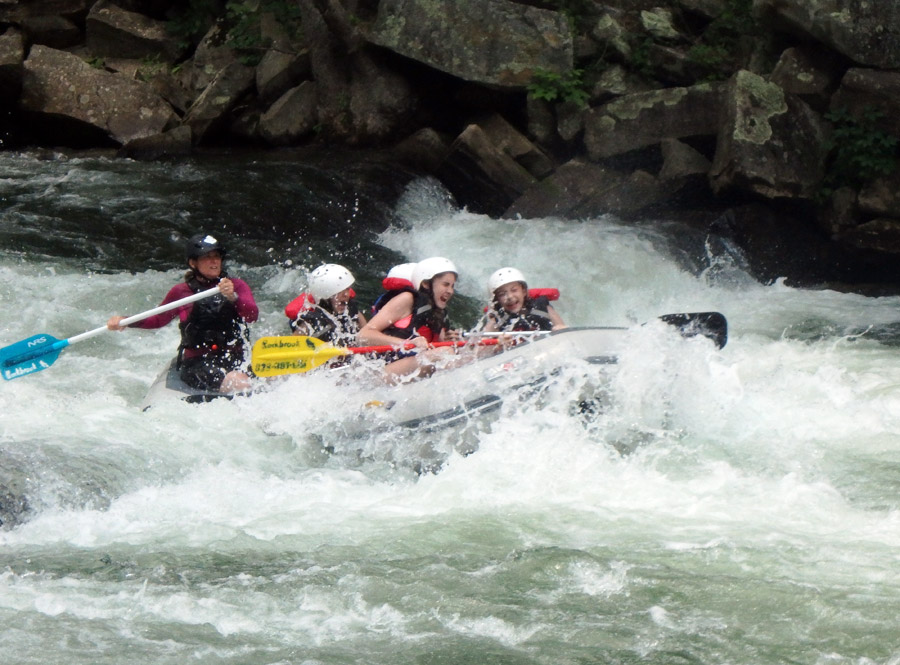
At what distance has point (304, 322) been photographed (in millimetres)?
6754

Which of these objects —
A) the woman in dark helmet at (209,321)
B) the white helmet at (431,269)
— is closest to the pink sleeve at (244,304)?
the woman in dark helmet at (209,321)

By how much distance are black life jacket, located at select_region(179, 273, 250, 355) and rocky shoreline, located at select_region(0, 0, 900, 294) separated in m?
5.01

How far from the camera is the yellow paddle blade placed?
6.32m

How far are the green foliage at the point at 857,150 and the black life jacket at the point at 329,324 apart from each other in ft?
18.8

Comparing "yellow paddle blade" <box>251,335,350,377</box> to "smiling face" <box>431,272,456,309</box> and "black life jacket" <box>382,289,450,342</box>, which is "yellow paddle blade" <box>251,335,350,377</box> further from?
"smiling face" <box>431,272,456,309</box>

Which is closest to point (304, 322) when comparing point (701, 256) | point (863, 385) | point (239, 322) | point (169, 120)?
point (239, 322)

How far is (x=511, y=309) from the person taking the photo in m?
6.73

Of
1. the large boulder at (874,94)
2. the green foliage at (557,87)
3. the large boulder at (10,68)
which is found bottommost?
the large boulder at (10,68)

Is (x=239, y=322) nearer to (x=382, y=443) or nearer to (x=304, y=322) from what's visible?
(x=304, y=322)

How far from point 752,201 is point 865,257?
118 centimetres

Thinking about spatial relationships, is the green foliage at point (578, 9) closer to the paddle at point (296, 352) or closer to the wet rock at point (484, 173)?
the wet rock at point (484, 173)

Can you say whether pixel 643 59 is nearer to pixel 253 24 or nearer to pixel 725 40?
pixel 725 40

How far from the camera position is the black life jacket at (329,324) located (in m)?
6.69

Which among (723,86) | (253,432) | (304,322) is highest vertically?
(723,86)
